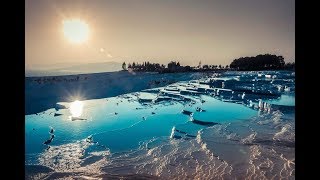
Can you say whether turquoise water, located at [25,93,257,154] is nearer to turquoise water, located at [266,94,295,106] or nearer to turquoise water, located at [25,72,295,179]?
turquoise water, located at [25,72,295,179]

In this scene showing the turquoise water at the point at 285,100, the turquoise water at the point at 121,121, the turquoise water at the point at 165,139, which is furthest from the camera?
the turquoise water at the point at 285,100

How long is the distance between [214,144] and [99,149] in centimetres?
232

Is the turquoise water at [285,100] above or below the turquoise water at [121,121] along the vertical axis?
above

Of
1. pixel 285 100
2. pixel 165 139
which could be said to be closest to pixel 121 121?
pixel 165 139

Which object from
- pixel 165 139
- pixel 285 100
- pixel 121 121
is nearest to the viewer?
pixel 165 139

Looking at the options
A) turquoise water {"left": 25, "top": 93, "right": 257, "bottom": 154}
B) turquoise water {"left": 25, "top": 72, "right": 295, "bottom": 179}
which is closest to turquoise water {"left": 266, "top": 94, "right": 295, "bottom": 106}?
turquoise water {"left": 25, "top": 72, "right": 295, "bottom": 179}

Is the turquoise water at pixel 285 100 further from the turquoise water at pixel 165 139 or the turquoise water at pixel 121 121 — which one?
the turquoise water at pixel 121 121

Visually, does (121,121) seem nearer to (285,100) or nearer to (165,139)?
(165,139)

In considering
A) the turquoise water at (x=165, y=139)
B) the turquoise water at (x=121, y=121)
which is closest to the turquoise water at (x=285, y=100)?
the turquoise water at (x=165, y=139)

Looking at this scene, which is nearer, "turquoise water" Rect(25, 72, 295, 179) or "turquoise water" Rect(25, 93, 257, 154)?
"turquoise water" Rect(25, 72, 295, 179)

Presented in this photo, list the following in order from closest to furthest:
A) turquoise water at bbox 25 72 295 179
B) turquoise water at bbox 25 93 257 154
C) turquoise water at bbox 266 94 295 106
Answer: turquoise water at bbox 25 72 295 179 → turquoise water at bbox 25 93 257 154 → turquoise water at bbox 266 94 295 106
